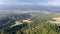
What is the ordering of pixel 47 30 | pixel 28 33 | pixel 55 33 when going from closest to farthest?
pixel 55 33, pixel 47 30, pixel 28 33

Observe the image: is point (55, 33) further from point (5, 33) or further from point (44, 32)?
point (5, 33)

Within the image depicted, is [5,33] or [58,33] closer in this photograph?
[58,33]

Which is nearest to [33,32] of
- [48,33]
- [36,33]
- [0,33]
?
[36,33]

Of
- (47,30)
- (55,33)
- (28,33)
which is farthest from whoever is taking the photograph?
(28,33)

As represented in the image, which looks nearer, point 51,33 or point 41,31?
point 51,33

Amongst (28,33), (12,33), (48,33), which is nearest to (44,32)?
(48,33)

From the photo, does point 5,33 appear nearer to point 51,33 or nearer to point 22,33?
point 22,33

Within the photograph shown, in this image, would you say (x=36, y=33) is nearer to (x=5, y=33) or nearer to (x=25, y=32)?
(x=25, y=32)

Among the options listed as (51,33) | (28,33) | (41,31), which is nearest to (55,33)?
(51,33)
